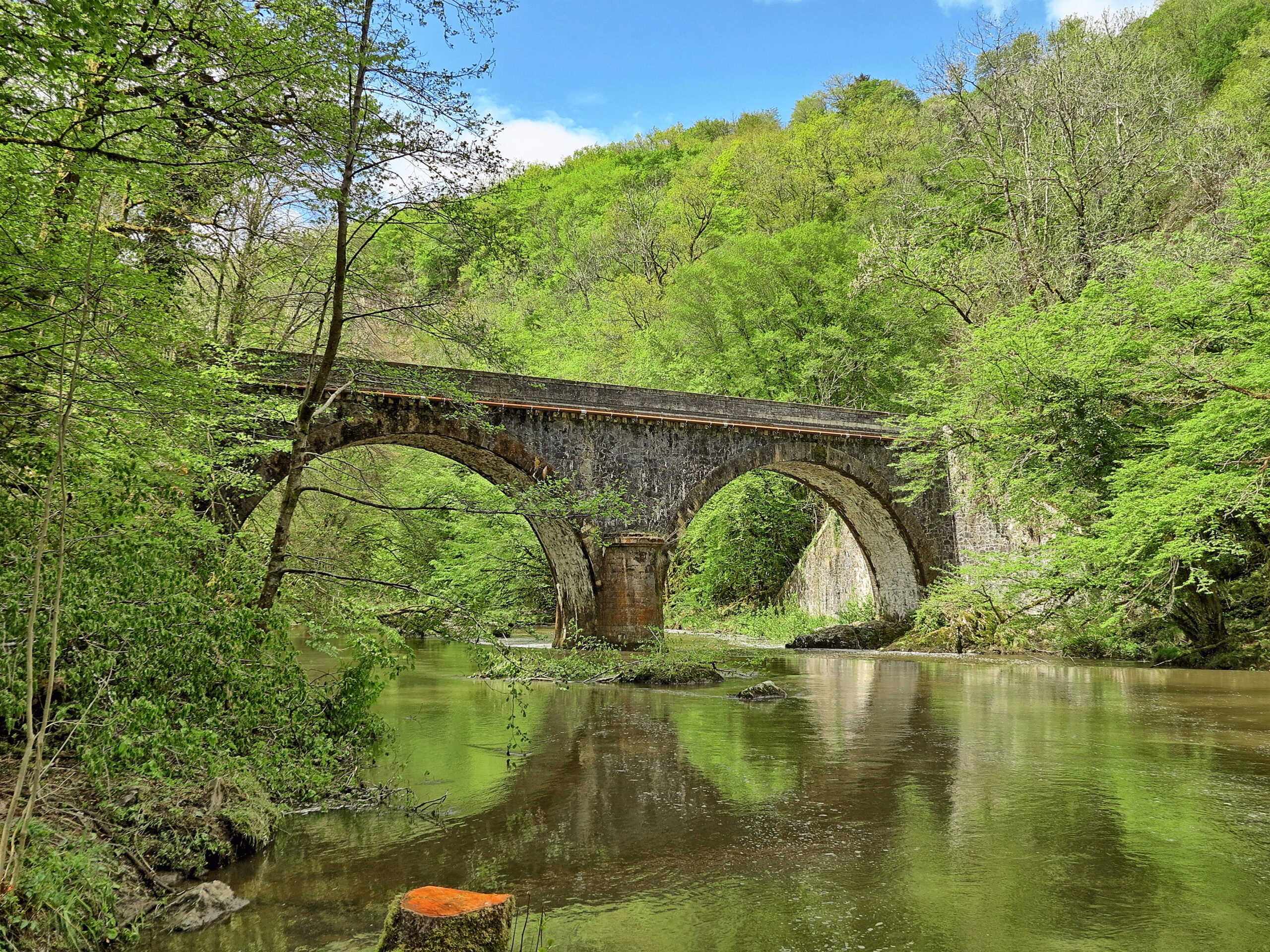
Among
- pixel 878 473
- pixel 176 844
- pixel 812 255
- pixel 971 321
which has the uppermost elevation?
pixel 812 255

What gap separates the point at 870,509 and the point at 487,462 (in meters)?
9.47

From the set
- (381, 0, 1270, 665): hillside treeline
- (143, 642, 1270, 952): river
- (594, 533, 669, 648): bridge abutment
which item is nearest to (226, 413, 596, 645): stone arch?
(594, 533, 669, 648): bridge abutment

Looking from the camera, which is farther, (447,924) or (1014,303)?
(1014,303)

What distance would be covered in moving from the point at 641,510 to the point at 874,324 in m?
12.1

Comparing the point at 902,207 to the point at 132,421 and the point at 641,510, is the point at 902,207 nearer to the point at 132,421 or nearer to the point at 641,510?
the point at 641,510

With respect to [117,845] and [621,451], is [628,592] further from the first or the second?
[117,845]

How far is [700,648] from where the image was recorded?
14070mm

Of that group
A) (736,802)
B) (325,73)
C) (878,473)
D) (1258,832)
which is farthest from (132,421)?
(878,473)

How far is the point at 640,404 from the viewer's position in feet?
56.9

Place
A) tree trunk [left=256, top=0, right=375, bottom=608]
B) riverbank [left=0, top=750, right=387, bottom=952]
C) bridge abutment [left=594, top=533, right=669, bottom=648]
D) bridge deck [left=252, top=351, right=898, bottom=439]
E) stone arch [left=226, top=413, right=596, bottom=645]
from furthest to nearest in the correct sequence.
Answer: bridge abutment [left=594, top=533, right=669, bottom=648] → stone arch [left=226, top=413, right=596, bottom=645] → bridge deck [left=252, top=351, right=898, bottom=439] → tree trunk [left=256, top=0, right=375, bottom=608] → riverbank [left=0, top=750, right=387, bottom=952]

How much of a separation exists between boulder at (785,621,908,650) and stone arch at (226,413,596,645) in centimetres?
600

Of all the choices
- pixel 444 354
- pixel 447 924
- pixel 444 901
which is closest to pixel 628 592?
pixel 444 354

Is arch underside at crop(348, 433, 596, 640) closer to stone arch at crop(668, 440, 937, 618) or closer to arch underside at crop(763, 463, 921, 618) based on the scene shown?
stone arch at crop(668, 440, 937, 618)

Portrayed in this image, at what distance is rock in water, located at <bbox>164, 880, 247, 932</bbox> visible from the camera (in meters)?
3.98
